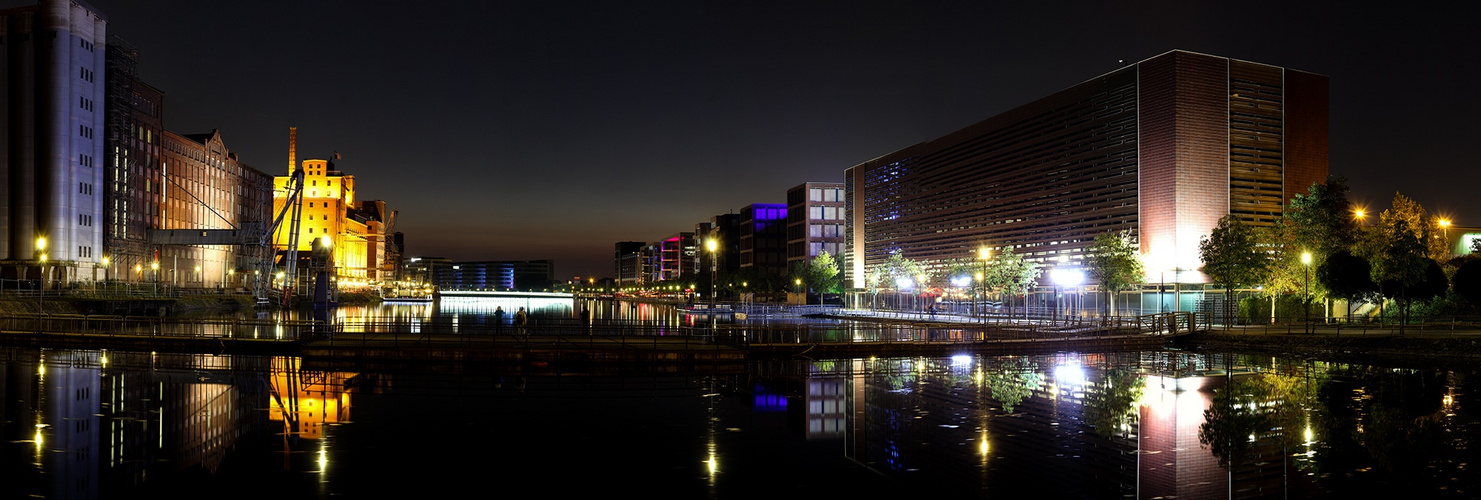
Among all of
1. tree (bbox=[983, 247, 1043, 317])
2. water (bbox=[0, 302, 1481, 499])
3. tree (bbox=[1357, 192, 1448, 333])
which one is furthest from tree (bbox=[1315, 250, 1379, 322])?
tree (bbox=[983, 247, 1043, 317])

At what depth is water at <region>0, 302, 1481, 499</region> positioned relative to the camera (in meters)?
14.4

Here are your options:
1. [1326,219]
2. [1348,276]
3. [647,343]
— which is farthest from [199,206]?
[1348,276]

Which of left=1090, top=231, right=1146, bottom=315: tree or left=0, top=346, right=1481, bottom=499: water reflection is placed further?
left=1090, top=231, right=1146, bottom=315: tree

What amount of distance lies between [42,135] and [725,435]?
4130 inches

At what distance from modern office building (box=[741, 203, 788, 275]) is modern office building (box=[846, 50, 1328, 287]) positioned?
98941mm

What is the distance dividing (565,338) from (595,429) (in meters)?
20.5

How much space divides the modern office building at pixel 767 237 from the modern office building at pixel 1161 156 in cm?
9894

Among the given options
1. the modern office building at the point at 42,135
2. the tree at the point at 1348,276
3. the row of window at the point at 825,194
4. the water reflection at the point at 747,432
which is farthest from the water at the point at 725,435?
the row of window at the point at 825,194

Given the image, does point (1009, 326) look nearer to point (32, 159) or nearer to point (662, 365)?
point (662, 365)

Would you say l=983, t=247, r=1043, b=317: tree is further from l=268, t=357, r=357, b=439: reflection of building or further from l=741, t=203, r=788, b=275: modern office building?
l=741, t=203, r=788, b=275: modern office building

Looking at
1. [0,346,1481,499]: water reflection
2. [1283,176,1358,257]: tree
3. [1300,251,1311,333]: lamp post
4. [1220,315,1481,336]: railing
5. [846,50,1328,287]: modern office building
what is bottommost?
[0,346,1481,499]: water reflection

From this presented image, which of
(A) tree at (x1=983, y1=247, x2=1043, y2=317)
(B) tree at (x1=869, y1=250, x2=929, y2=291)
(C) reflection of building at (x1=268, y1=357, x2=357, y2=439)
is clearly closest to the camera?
(C) reflection of building at (x1=268, y1=357, x2=357, y2=439)

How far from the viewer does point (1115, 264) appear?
68.4 meters

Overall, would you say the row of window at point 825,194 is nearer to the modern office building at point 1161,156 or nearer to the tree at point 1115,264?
the modern office building at point 1161,156
